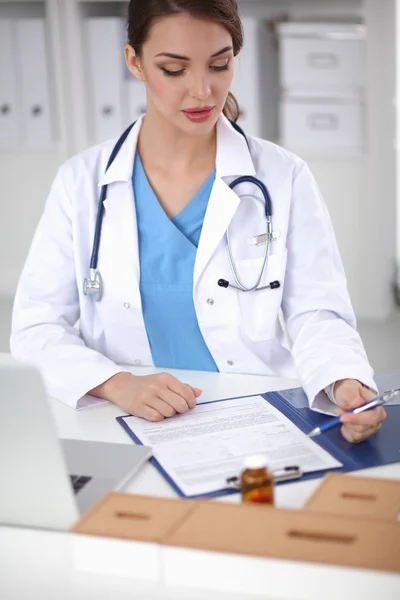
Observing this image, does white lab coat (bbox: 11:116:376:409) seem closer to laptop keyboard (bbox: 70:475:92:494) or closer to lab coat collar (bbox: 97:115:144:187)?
lab coat collar (bbox: 97:115:144:187)

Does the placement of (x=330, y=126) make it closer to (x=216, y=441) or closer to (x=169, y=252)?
(x=169, y=252)

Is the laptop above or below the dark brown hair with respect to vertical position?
below

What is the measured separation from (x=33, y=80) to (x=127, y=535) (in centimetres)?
304

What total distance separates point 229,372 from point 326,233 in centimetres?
31

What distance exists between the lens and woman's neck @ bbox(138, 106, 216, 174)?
5.37 ft

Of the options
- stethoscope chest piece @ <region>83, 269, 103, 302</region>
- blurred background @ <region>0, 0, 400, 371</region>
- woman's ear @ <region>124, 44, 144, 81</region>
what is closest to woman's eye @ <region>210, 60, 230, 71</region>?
woman's ear @ <region>124, 44, 144, 81</region>

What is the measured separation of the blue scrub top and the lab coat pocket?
93 millimetres

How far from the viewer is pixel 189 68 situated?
146 cm

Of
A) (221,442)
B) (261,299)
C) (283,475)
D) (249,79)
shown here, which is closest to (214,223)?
(261,299)

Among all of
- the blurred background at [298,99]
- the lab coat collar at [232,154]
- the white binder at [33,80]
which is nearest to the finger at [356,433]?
the lab coat collar at [232,154]

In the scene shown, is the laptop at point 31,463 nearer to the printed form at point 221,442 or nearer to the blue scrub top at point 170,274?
the printed form at point 221,442

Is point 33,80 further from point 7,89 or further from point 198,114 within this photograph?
point 198,114

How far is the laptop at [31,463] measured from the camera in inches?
36.9

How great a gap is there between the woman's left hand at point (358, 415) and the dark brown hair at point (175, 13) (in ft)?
2.06
